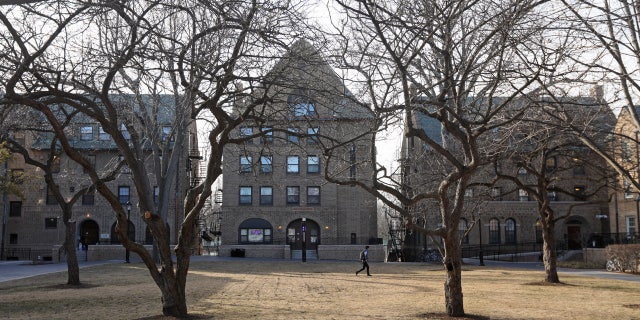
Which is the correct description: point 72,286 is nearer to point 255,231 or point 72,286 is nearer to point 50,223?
point 255,231

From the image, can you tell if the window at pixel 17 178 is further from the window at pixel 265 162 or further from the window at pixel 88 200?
the window at pixel 265 162

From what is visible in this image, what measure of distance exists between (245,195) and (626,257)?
1249 inches

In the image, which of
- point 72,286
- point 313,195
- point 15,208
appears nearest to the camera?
point 72,286

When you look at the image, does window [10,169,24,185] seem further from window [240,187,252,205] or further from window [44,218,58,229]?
window [240,187,252,205]

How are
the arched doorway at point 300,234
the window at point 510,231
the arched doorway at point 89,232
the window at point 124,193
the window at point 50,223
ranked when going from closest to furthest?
the window at point 50,223 → the window at point 124,193 → the arched doorway at point 300,234 → the arched doorway at point 89,232 → the window at point 510,231

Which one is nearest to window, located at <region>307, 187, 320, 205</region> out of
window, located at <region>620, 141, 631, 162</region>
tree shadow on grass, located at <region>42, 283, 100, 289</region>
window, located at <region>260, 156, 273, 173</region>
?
window, located at <region>260, 156, 273, 173</region>

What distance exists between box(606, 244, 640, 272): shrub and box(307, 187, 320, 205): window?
26.1 m

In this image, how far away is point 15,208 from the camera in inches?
2148

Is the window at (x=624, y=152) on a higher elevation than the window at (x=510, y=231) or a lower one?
higher

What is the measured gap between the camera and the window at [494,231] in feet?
185

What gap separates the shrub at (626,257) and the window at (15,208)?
4576 centimetres

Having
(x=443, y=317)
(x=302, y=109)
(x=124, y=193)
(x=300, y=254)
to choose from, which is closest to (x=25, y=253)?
(x=124, y=193)

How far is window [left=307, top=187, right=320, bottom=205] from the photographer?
55.8 metres

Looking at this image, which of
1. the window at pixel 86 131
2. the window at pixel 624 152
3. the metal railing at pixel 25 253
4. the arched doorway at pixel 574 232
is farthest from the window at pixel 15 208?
the arched doorway at pixel 574 232
